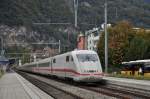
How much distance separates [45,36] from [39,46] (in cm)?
645

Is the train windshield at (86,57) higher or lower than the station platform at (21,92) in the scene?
higher

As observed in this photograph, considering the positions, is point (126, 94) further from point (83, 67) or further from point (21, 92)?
point (83, 67)

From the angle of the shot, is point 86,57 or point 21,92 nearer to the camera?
point 21,92

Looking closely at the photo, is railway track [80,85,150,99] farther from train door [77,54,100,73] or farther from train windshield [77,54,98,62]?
train windshield [77,54,98,62]

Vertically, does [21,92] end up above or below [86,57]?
below

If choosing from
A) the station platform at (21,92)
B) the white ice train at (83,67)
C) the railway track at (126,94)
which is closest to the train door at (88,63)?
the white ice train at (83,67)

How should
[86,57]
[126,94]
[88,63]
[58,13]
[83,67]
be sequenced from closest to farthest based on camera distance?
[126,94] < [83,67] < [88,63] < [86,57] < [58,13]

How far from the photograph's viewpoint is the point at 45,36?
503 ft

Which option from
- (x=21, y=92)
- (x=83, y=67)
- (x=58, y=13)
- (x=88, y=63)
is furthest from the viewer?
(x=58, y=13)

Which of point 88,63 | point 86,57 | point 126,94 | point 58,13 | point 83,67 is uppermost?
point 58,13

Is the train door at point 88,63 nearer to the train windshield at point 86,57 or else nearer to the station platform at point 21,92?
the train windshield at point 86,57

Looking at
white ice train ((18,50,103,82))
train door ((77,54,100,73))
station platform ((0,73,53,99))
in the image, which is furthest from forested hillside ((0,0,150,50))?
station platform ((0,73,53,99))

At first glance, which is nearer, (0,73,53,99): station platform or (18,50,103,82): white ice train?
(0,73,53,99): station platform

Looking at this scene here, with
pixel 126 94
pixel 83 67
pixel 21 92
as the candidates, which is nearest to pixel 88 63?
pixel 83 67
